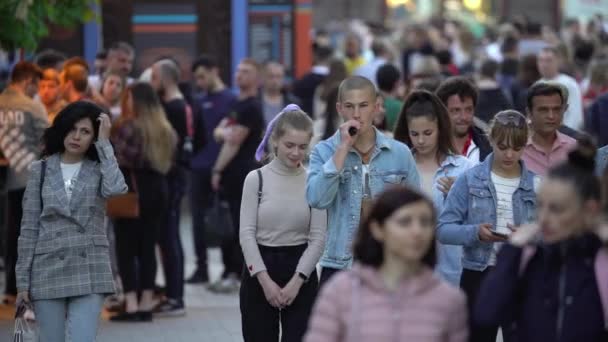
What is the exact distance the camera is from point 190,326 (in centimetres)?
1034

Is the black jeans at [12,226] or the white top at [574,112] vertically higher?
the white top at [574,112]

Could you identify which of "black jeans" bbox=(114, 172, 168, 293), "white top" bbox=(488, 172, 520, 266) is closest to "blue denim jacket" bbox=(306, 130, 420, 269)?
"white top" bbox=(488, 172, 520, 266)

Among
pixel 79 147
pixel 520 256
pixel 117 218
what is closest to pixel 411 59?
A: pixel 117 218

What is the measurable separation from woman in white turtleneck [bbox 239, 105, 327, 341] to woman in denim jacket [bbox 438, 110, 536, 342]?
2.24 feet

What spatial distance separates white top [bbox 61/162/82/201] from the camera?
737cm

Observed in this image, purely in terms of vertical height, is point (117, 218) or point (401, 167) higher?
point (401, 167)

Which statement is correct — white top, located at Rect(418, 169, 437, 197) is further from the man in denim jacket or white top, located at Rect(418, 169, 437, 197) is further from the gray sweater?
the gray sweater

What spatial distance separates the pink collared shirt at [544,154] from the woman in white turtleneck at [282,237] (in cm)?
124

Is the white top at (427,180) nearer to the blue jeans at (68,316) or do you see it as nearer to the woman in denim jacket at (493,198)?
the woman in denim jacket at (493,198)

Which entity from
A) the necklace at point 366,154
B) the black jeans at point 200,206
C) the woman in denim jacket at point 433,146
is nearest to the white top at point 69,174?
the necklace at point 366,154

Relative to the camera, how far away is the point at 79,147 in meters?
7.37

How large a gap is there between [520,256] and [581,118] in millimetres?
6681

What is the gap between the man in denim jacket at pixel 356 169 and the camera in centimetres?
671

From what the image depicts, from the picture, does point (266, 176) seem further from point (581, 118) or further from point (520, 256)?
point (581, 118)
